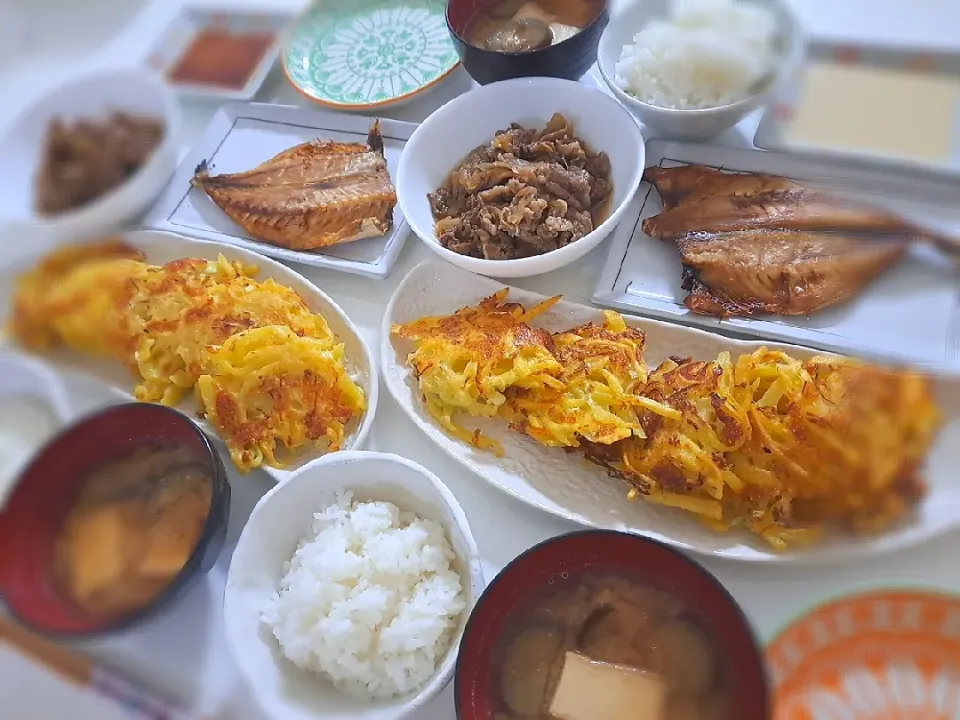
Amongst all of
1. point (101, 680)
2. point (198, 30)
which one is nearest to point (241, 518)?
point (101, 680)

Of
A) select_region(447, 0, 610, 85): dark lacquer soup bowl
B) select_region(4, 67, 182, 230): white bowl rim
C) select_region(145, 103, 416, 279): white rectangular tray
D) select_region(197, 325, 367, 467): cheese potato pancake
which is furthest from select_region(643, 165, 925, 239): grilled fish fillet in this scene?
select_region(4, 67, 182, 230): white bowl rim

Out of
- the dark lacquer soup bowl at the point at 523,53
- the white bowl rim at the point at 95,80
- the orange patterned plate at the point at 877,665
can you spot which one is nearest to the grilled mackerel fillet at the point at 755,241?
the dark lacquer soup bowl at the point at 523,53

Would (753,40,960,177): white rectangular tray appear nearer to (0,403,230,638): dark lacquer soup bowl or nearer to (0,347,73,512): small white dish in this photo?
(0,403,230,638): dark lacquer soup bowl

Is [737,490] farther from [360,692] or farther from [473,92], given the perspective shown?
[473,92]

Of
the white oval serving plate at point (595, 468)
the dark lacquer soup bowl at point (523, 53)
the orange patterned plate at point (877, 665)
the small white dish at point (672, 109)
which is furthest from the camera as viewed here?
the dark lacquer soup bowl at point (523, 53)

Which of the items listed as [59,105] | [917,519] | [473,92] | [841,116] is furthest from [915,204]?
[59,105]

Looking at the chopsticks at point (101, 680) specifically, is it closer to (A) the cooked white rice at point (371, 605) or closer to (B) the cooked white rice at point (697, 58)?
(A) the cooked white rice at point (371, 605)

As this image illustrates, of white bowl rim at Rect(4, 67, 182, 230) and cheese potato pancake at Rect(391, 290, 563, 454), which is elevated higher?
white bowl rim at Rect(4, 67, 182, 230)
